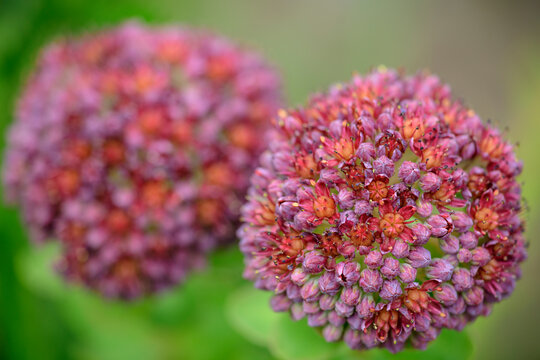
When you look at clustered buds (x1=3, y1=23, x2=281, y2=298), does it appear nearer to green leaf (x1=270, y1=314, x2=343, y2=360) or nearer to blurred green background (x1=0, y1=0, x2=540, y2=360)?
blurred green background (x1=0, y1=0, x2=540, y2=360)

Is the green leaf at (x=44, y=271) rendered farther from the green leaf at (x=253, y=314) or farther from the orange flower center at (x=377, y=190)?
the orange flower center at (x=377, y=190)

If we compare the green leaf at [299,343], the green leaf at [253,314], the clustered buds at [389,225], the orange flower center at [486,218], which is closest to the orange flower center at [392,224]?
the clustered buds at [389,225]

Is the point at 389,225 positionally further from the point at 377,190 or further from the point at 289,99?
the point at 289,99

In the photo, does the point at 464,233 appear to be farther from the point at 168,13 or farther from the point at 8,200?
the point at 168,13

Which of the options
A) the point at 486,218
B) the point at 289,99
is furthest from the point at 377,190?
the point at 289,99

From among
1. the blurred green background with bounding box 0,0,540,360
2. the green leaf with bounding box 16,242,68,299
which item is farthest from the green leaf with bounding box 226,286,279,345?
the green leaf with bounding box 16,242,68,299

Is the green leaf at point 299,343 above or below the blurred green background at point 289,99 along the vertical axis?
below
